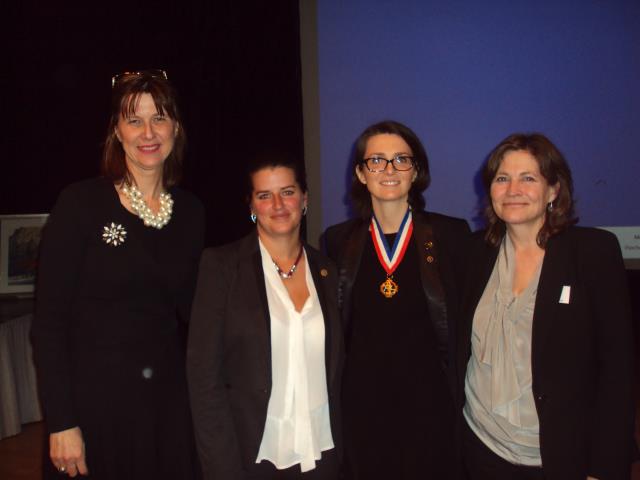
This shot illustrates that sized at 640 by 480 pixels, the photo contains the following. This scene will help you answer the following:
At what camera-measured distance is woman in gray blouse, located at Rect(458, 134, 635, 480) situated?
5.42ft

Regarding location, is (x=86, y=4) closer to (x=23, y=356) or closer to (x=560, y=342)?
(x=23, y=356)

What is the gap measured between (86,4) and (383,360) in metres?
3.98

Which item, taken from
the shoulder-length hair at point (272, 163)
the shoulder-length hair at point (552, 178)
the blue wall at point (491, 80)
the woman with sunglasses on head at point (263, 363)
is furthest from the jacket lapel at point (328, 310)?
the blue wall at point (491, 80)

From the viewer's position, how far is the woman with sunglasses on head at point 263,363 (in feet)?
5.92

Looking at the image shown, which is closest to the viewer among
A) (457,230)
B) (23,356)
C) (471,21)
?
(457,230)

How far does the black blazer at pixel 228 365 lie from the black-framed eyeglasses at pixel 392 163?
0.74 meters

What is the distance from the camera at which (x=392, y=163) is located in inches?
85.2

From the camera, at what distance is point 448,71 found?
3908 millimetres

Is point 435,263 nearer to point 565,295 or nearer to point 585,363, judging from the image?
point 565,295

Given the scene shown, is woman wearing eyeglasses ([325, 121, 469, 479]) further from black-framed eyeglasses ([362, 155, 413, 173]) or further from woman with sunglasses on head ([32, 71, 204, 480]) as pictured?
woman with sunglasses on head ([32, 71, 204, 480])

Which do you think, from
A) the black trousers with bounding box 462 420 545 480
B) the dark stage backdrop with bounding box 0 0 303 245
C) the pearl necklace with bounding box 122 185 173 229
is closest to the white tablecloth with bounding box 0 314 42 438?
the dark stage backdrop with bounding box 0 0 303 245

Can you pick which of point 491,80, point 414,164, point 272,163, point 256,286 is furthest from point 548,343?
point 491,80

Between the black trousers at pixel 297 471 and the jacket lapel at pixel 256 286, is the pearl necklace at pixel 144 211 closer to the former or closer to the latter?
the jacket lapel at pixel 256 286

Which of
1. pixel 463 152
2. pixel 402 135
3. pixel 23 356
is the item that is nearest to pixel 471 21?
pixel 463 152
